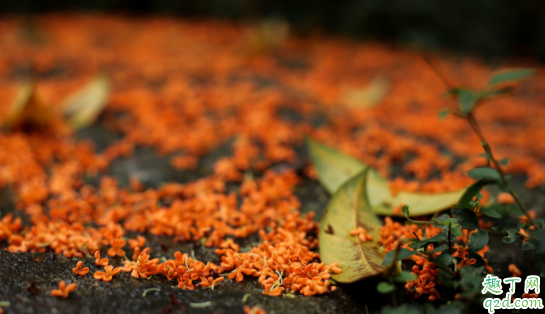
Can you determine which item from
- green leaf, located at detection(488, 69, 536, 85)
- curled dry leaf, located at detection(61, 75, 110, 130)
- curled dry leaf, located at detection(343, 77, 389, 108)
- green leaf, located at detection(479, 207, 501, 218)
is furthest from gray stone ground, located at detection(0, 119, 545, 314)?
curled dry leaf, located at detection(343, 77, 389, 108)

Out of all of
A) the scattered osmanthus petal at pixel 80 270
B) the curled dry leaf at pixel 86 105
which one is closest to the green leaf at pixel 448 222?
the scattered osmanthus petal at pixel 80 270

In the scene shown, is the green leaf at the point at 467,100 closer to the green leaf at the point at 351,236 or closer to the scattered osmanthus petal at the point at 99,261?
the green leaf at the point at 351,236

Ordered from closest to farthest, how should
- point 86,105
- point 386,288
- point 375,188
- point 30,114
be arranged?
point 386,288, point 375,188, point 30,114, point 86,105

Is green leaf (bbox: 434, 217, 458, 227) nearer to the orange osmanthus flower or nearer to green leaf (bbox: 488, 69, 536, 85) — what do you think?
green leaf (bbox: 488, 69, 536, 85)

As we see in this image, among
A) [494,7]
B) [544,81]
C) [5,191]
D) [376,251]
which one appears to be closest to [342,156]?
[376,251]

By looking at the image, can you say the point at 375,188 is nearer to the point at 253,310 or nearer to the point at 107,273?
the point at 253,310

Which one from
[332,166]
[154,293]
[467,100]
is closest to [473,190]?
[467,100]
